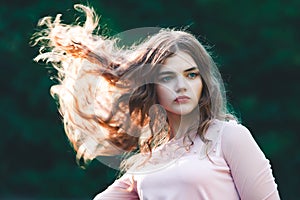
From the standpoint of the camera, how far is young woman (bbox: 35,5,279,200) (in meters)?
2.79

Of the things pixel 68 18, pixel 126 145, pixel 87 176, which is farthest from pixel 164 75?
pixel 87 176

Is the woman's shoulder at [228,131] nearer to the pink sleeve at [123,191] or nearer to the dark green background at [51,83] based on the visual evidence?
the pink sleeve at [123,191]

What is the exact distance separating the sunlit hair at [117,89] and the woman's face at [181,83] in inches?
0.7

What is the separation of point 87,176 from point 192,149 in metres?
5.56

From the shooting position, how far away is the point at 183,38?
9.67 feet

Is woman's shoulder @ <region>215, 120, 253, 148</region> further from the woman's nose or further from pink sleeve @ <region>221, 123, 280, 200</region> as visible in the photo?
the woman's nose

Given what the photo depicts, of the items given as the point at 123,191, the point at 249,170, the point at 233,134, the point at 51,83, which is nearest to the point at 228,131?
the point at 233,134

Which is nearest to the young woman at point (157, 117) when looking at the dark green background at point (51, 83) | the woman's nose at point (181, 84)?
the woman's nose at point (181, 84)

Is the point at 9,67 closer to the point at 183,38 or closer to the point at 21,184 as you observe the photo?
the point at 21,184

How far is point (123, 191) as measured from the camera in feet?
10.1

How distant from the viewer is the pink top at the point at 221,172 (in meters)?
2.77

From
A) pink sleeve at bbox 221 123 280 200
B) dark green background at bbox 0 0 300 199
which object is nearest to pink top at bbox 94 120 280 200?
pink sleeve at bbox 221 123 280 200

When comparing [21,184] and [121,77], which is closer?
[121,77]

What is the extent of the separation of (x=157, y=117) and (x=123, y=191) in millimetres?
240
